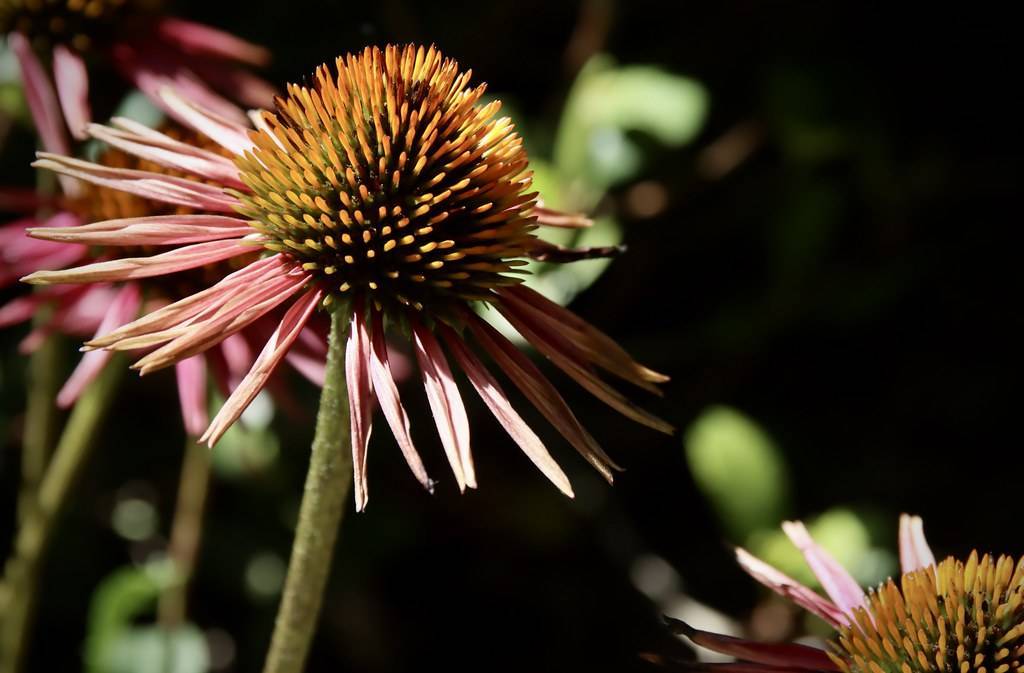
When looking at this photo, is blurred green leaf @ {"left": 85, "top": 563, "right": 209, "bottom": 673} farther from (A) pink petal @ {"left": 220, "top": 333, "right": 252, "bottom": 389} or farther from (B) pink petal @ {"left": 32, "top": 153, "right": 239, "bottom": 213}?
(B) pink petal @ {"left": 32, "top": 153, "right": 239, "bottom": 213}

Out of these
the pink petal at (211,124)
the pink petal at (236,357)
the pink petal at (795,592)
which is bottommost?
the pink petal at (795,592)

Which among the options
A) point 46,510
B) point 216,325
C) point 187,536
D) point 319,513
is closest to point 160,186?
point 216,325

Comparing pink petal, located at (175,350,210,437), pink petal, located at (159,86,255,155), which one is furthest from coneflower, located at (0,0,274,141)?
pink petal, located at (175,350,210,437)

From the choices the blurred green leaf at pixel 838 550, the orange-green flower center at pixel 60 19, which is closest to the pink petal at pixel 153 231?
the orange-green flower center at pixel 60 19

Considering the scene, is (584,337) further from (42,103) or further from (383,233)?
(42,103)

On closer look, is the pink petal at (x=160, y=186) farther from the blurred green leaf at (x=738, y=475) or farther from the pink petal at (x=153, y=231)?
the blurred green leaf at (x=738, y=475)

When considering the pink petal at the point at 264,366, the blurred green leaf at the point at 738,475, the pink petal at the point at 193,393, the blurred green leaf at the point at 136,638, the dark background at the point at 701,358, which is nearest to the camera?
the pink petal at the point at 264,366
